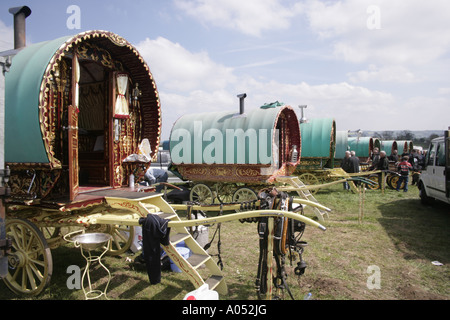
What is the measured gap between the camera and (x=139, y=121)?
5543 millimetres

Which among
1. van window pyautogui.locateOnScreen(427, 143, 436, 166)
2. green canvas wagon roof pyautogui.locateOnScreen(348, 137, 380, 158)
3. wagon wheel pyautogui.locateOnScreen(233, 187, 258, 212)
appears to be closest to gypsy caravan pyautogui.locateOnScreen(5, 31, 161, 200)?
wagon wheel pyautogui.locateOnScreen(233, 187, 258, 212)

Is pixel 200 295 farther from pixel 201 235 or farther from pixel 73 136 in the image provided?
pixel 73 136

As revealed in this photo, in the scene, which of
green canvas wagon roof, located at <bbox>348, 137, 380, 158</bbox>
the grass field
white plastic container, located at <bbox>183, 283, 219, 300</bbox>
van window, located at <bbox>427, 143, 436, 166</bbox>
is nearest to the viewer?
white plastic container, located at <bbox>183, 283, 219, 300</bbox>

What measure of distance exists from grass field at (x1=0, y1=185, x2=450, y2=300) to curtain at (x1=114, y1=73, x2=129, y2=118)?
8.35 feet

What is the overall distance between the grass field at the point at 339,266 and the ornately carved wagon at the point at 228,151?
5.36 feet

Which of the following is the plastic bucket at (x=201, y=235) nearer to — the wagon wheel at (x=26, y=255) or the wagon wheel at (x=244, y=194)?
the wagon wheel at (x=26, y=255)

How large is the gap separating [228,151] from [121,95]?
4066mm

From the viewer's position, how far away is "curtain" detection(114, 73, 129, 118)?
199 inches

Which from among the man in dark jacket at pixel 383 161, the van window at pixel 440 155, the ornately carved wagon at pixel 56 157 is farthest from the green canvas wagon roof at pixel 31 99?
the man in dark jacket at pixel 383 161

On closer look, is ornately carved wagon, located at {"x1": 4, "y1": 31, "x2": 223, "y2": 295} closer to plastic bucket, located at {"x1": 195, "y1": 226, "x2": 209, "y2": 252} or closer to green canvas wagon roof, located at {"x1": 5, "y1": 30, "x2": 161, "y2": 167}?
green canvas wagon roof, located at {"x1": 5, "y1": 30, "x2": 161, "y2": 167}

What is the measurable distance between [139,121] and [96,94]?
1338 millimetres

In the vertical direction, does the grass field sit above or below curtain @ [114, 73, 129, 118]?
below

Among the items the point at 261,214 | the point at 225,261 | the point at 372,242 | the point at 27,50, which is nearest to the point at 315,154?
the point at 372,242
